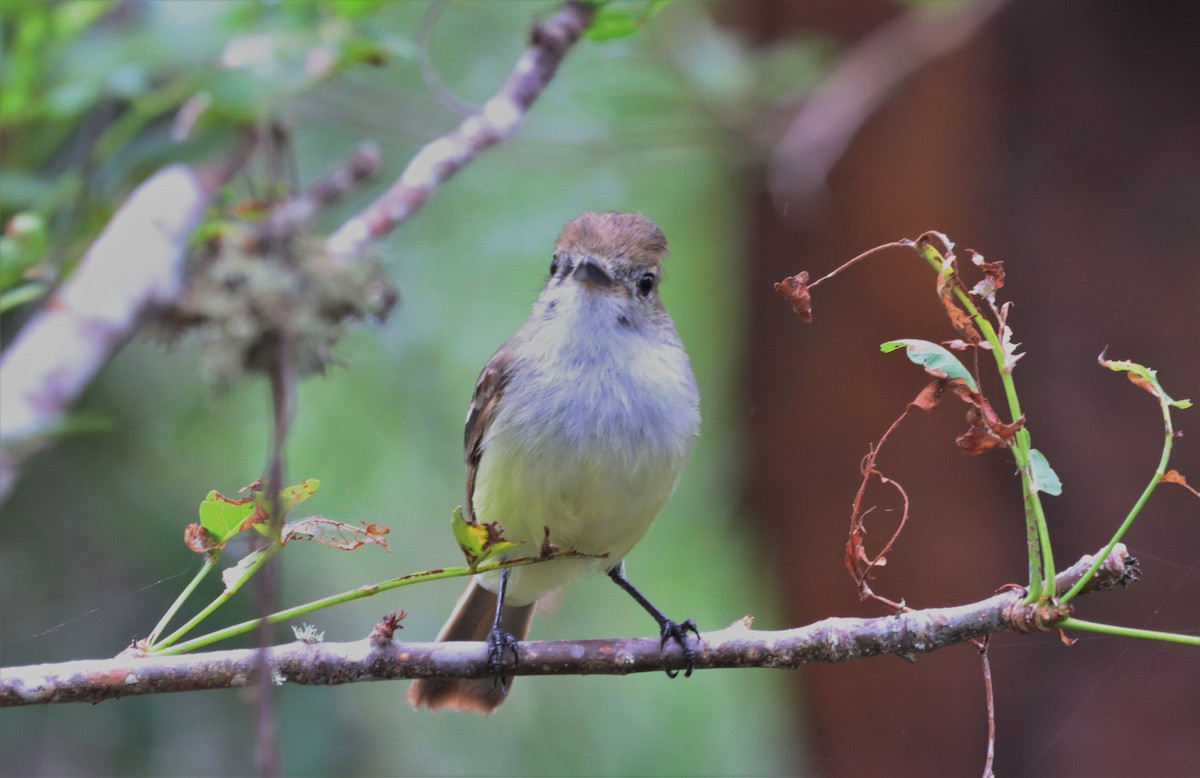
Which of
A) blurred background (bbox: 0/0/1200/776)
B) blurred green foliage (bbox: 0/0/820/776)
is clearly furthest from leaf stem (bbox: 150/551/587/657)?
blurred background (bbox: 0/0/1200/776)

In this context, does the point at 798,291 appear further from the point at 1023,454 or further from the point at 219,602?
the point at 219,602

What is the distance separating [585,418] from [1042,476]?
1481 millimetres

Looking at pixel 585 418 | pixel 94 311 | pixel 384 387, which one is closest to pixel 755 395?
pixel 384 387

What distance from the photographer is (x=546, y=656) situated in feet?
8.87

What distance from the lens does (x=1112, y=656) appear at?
16.5 feet

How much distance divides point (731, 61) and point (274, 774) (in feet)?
12.4

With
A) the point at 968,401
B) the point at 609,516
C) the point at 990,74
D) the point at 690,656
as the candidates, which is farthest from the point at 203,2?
the point at 990,74

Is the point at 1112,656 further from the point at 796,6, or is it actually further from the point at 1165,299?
the point at 796,6

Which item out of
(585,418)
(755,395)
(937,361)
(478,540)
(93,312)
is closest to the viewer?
(937,361)

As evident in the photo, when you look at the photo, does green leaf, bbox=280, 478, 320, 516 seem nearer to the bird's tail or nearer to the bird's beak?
the bird's tail

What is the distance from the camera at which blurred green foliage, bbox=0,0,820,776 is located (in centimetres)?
322

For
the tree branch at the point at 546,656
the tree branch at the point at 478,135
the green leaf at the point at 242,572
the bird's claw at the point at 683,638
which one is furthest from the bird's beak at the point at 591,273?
the green leaf at the point at 242,572

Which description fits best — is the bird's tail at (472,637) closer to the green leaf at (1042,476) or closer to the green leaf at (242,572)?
the green leaf at (242,572)

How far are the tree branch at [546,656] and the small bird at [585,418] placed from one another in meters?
0.26
